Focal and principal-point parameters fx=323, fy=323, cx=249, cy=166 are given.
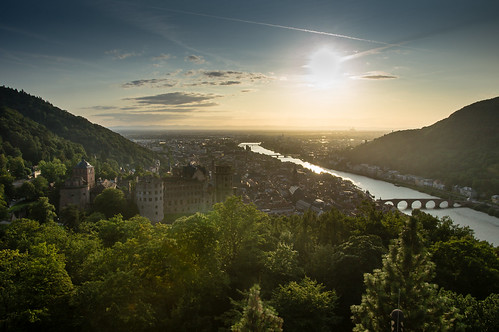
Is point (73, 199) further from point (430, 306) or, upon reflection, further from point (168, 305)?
point (430, 306)

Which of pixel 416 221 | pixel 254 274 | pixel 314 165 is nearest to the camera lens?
pixel 416 221

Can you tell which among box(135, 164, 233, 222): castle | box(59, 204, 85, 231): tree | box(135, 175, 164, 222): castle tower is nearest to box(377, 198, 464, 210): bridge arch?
box(135, 164, 233, 222): castle

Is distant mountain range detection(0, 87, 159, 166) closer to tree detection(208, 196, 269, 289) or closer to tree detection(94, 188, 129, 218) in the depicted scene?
tree detection(94, 188, 129, 218)

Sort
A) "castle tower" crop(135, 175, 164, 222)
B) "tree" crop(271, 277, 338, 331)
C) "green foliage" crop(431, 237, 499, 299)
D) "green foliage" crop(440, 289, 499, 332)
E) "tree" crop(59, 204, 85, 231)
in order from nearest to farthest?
"green foliage" crop(440, 289, 499, 332)
"tree" crop(271, 277, 338, 331)
"green foliage" crop(431, 237, 499, 299)
"tree" crop(59, 204, 85, 231)
"castle tower" crop(135, 175, 164, 222)

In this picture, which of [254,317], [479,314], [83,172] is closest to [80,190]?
[83,172]

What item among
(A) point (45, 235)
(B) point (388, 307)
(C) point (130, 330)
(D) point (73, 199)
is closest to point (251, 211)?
(C) point (130, 330)

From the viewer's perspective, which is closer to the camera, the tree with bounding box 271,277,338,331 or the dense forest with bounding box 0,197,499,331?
the dense forest with bounding box 0,197,499,331
